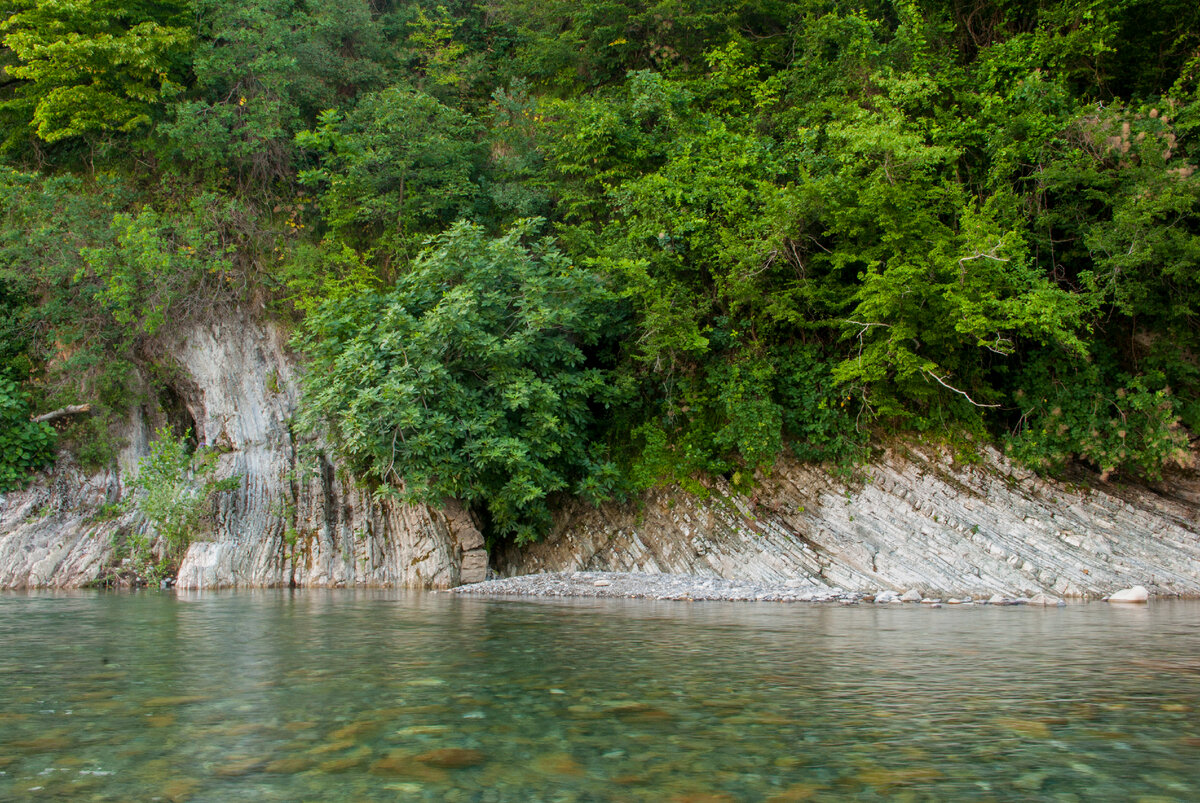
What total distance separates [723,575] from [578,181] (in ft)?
30.4

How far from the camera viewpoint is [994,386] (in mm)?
16250

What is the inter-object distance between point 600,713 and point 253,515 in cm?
1423

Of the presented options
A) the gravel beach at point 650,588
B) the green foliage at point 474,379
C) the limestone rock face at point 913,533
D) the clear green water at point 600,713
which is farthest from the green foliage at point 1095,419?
the green foliage at point 474,379

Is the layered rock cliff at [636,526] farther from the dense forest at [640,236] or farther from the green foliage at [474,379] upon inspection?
the green foliage at [474,379]

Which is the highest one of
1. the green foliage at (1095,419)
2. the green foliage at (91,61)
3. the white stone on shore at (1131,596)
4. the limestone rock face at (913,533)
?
the green foliage at (91,61)

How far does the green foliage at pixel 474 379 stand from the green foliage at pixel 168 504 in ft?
11.5

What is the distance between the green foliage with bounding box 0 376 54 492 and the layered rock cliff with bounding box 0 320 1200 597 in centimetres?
38

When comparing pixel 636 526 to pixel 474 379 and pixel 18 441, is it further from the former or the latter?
pixel 18 441

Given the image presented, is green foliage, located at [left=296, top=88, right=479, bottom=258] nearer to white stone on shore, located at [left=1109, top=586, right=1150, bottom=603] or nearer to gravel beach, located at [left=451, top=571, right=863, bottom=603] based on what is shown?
gravel beach, located at [left=451, top=571, right=863, bottom=603]

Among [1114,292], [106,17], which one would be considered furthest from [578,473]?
[106,17]

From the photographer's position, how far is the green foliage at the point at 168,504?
16047 mm

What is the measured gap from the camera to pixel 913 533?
1373 centimetres

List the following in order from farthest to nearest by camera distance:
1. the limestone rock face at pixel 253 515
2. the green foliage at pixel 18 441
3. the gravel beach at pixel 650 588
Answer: the green foliage at pixel 18 441 → the limestone rock face at pixel 253 515 → the gravel beach at pixel 650 588

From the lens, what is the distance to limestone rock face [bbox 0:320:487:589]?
51.3 feet
